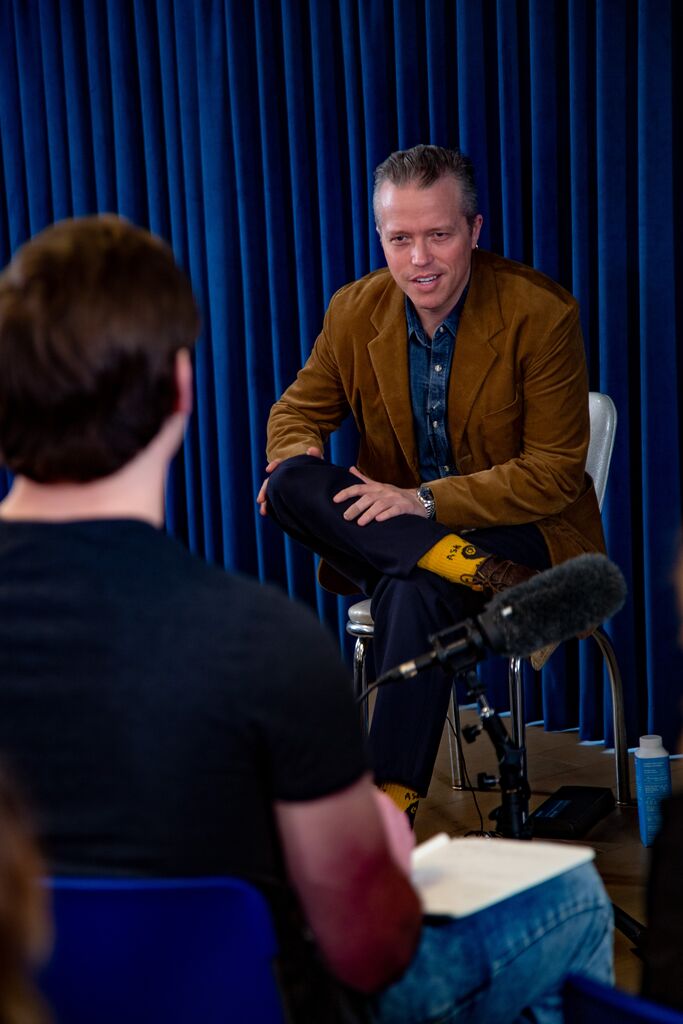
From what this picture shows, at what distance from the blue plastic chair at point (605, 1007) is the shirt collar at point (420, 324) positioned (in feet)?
6.07

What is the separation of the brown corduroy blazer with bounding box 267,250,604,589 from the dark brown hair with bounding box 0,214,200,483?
1666mm

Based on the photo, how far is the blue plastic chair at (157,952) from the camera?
0.82 meters

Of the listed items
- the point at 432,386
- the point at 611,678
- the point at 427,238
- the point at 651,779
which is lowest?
the point at 651,779

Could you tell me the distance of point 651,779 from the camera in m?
2.54

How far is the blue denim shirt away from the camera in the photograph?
9.24 feet

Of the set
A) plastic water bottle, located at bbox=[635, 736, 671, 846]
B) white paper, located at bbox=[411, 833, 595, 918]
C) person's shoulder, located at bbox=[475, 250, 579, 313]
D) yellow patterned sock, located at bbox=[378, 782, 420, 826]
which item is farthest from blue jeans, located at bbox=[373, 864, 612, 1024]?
person's shoulder, located at bbox=[475, 250, 579, 313]

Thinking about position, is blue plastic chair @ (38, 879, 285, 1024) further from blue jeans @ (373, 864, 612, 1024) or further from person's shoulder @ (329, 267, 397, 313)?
person's shoulder @ (329, 267, 397, 313)

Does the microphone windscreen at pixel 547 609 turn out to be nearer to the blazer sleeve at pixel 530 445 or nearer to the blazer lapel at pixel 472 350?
the blazer sleeve at pixel 530 445

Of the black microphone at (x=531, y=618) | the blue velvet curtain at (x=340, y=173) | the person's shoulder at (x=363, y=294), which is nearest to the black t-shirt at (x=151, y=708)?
the black microphone at (x=531, y=618)

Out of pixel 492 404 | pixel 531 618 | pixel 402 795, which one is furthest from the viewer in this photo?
pixel 492 404

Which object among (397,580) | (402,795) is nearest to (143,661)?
(402,795)

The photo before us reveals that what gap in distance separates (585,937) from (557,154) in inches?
99.2

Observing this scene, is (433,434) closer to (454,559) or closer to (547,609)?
(454,559)

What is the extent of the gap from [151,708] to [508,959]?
1.59 feet
